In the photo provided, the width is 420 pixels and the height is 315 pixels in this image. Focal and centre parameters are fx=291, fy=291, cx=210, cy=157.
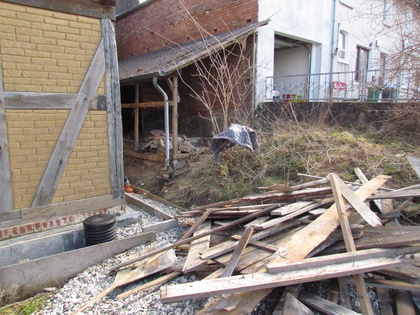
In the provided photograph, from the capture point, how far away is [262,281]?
2.55 metres

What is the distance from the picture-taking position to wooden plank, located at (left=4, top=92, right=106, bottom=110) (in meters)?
4.23

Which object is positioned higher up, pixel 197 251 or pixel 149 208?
pixel 197 251

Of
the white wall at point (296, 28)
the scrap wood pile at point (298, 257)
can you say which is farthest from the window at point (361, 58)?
the scrap wood pile at point (298, 257)

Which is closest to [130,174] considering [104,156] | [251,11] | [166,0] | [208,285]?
[104,156]

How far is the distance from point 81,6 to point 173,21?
837 centimetres

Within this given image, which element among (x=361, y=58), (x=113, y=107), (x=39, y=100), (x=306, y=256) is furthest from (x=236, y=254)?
(x=361, y=58)

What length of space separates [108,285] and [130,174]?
19.1ft

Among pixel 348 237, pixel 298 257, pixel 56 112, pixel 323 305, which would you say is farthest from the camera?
pixel 56 112

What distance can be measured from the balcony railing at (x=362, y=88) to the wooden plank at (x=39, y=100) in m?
6.49

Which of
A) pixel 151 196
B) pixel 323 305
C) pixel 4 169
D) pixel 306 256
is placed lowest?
pixel 151 196

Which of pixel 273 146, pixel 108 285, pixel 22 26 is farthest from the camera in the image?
pixel 273 146

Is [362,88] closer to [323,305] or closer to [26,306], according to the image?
[323,305]

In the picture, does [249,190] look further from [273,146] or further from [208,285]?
[208,285]

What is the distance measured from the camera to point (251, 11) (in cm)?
923
